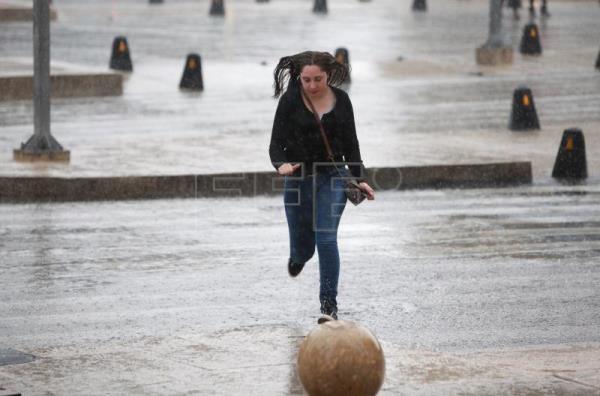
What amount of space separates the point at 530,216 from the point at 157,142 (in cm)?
521

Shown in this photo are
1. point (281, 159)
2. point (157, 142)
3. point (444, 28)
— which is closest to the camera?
point (281, 159)

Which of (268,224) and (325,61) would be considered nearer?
(325,61)

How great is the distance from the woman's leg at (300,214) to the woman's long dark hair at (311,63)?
0.57m

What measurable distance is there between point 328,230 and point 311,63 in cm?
97

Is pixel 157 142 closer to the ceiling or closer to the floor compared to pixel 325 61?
closer to the floor

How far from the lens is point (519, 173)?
16703 millimetres

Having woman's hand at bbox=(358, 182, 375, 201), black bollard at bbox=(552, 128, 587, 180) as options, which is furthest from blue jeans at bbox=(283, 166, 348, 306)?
black bollard at bbox=(552, 128, 587, 180)

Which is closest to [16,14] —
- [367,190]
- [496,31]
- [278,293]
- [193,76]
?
[496,31]

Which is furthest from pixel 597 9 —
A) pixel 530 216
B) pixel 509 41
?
pixel 530 216

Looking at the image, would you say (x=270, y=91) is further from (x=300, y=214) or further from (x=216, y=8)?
(x=216, y=8)

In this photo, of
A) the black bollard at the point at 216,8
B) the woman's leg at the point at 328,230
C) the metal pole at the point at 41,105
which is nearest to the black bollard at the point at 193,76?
the metal pole at the point at 41,105

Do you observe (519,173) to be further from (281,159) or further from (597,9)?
(597,9)

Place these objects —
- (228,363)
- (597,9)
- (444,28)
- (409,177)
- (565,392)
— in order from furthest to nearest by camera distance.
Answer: (597,9)
(444,28)
(409,177)
(228,363)
(565,392)

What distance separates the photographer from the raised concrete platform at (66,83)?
74.1ft
